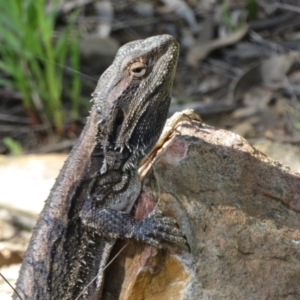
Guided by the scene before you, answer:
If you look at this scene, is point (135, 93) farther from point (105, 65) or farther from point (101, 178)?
point (105, 65)

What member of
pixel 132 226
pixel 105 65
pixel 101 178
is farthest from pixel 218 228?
pixel 105 65

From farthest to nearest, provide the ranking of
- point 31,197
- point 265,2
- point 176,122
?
point 265,2
point 31,197
point 176,122

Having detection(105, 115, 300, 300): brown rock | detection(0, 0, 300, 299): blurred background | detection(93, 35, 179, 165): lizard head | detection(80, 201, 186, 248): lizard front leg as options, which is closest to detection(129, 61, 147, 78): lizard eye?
detection(93, 35, 179, 165): lizard head

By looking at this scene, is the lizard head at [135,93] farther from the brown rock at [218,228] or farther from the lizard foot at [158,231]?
the lizard foot at [158,231]

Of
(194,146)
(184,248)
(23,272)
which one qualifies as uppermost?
(194,146)

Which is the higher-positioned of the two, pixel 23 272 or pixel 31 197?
pixel 31 197

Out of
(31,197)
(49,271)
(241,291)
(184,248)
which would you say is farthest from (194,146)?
(31,197)

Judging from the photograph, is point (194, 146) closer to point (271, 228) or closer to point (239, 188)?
point (239, 188)

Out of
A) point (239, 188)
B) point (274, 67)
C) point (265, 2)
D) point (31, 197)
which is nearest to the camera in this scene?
point (239, 188)
